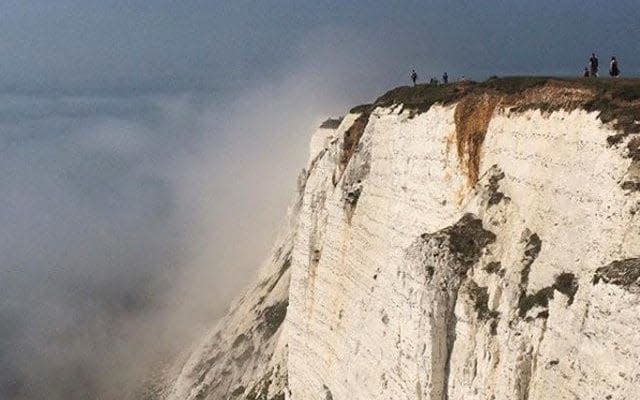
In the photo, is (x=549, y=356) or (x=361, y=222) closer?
(x=549, y=356)

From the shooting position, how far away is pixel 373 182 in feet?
120

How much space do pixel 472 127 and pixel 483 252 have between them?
251 inches

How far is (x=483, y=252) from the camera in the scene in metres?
23.9

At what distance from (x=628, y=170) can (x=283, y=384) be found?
126 ft

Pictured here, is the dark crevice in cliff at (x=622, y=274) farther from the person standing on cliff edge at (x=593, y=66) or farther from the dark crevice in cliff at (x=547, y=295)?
the person standing on cliff edge at (x=593, y=66)

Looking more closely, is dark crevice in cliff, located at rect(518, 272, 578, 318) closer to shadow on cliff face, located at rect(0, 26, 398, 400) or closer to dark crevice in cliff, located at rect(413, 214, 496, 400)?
dark crevice in cliff, located at rect(413, 214, 496, 400)

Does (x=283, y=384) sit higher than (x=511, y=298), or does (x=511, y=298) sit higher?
(x=511, y=298)

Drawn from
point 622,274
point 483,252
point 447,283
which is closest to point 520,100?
point 483,252

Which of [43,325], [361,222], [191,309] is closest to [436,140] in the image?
[361,222]

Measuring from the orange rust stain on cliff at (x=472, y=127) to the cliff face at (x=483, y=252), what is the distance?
0.18ft

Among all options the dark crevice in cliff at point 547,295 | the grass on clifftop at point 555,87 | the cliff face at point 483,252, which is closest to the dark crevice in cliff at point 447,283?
the cliff face at point 483,252

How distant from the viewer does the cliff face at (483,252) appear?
59.7 feet

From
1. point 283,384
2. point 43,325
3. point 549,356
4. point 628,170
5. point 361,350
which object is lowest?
point 43,325

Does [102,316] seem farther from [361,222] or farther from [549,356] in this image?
[549,356]
